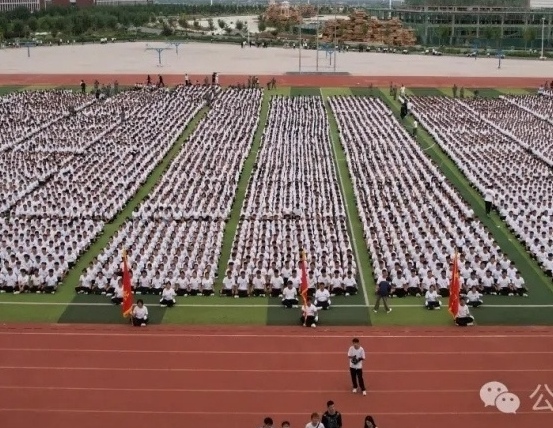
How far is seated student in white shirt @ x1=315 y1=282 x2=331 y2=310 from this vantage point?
54.9 feet

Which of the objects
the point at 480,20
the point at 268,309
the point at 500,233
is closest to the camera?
the point at 268,309

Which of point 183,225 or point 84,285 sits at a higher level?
point 183,225

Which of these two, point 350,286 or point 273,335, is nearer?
point 273,335

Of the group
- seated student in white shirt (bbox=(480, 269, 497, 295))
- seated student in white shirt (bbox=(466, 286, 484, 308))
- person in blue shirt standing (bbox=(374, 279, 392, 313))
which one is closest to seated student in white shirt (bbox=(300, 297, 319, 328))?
person in blue shirt standing (bbox=(374, 279, 392, 313))

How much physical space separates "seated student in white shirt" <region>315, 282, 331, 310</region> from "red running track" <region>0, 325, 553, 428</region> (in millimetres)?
1071

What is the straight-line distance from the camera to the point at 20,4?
146125mm

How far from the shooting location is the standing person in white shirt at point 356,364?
12.8m

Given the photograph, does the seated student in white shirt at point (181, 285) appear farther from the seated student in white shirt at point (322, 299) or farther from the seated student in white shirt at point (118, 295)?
the seated student in white shirt at point (322, 299)

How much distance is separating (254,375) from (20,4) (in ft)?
487

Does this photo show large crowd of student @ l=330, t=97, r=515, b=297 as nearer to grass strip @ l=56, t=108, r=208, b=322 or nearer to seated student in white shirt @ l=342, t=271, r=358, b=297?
seated student in white shirt @ l=342, t=271, r=358, b=297

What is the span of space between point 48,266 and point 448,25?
97684mm

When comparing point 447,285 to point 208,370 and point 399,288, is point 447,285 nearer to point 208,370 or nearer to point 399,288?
point 399,288

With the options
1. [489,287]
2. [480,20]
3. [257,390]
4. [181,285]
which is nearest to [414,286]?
[489,287]

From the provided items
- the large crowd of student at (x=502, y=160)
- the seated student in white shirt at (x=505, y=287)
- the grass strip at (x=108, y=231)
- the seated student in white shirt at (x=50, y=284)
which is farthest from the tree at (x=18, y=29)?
the seated student in white shirt at (x=505, y=287)
